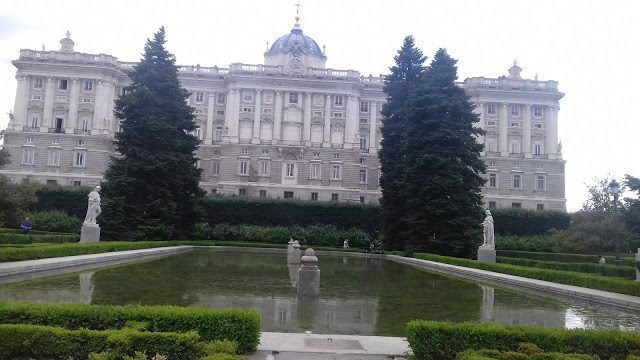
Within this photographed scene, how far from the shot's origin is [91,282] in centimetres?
1411

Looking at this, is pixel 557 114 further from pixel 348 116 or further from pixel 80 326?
pixel 80 326

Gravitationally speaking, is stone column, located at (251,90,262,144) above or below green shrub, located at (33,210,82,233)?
above

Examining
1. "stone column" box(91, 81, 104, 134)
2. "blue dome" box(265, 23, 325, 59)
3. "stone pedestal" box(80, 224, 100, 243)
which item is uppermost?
"blue dome" box(265, 23, 325, 59)

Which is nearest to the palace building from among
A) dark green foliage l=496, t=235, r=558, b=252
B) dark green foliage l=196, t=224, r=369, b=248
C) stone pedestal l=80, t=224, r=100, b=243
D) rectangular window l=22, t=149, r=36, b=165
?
rectangular window l=22, t=149, r=36, b=165

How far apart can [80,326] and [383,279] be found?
43.2ft

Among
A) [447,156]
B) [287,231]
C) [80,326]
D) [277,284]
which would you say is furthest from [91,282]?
[287,231]

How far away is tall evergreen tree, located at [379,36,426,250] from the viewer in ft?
125

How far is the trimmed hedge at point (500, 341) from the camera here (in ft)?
24.1

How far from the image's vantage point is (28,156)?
66.6 metres

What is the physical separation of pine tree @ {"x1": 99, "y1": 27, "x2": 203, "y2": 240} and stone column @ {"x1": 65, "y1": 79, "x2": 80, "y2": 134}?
34.6m

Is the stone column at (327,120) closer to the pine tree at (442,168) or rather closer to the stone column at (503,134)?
the stone column at (503,134)

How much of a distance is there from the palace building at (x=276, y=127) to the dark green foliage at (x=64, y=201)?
1917cm

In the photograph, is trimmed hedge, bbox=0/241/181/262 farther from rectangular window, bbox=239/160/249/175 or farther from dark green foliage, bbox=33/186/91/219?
rectangular window, bbox=239/160/249/175

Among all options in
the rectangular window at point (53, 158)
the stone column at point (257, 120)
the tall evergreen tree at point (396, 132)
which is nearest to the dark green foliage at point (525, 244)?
the tall evergreen tree at point (396, 132)
